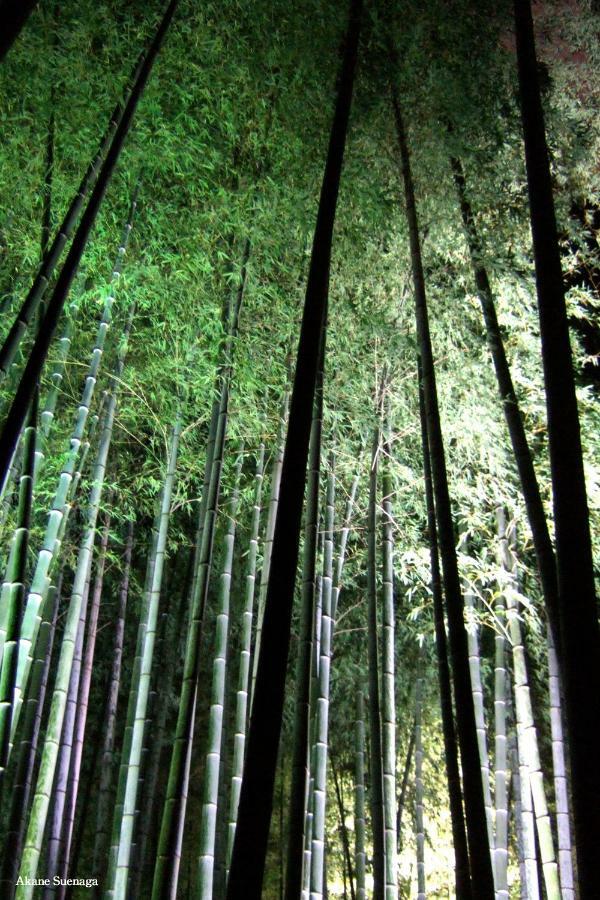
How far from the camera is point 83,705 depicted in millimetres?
4730

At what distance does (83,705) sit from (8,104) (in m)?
3.53

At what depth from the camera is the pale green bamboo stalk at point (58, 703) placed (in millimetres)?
3311

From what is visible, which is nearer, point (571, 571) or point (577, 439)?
point (571, 571)

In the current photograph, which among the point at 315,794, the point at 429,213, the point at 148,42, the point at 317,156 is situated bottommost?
the point at 315,794

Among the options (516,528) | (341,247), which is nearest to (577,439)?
(341,247)

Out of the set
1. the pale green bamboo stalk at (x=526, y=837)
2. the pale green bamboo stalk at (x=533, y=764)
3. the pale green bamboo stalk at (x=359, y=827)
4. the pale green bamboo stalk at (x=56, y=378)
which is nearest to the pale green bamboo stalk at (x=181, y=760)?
the pale green bamboo stalk at (x=56, y=378)

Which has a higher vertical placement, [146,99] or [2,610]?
[146,99]

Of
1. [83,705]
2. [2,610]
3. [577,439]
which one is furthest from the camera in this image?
[83,705]

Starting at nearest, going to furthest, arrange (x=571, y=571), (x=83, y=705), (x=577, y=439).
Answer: (x=571, y=571)
(x=577, y=439)
(x=83, y=705)

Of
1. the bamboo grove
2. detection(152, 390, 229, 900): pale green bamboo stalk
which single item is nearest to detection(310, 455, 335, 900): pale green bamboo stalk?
the bamboo grove

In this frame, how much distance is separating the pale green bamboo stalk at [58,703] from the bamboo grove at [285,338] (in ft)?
0.07

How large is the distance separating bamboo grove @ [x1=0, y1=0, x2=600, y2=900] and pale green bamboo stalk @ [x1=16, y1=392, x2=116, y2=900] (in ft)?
0.07

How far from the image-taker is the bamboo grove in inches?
110

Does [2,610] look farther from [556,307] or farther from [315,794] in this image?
[556,307]
